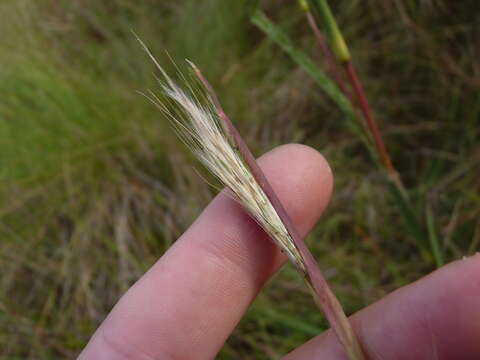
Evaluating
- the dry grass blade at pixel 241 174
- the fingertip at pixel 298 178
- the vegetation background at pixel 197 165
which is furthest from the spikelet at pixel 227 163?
the vegetation background at pixel 197 165

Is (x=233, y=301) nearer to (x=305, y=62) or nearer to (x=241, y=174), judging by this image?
(x=241, y=174)

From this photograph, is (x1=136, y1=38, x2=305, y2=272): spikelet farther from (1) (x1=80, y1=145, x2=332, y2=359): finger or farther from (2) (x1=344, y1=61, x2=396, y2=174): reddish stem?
(2) (x1=344, y1=61, x2=396, y2=174): reddish stem

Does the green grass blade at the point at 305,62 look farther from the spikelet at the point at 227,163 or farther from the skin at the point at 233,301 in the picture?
the spikelet at the point at 227,163

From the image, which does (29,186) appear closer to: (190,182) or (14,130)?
(14,130)

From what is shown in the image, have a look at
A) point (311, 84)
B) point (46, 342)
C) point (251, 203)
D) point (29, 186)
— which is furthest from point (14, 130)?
point (251, 203)

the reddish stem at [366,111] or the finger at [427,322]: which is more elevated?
the reddish stem at [366,111]
